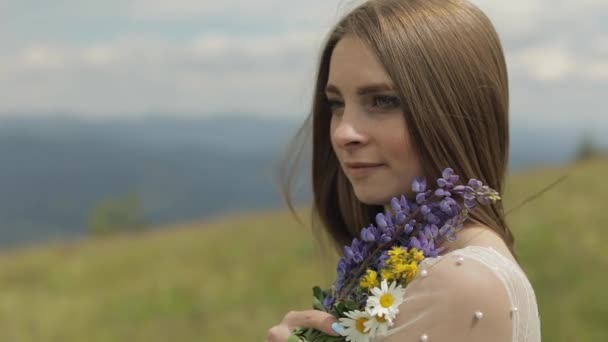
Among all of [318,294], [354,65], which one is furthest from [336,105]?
[318,294]

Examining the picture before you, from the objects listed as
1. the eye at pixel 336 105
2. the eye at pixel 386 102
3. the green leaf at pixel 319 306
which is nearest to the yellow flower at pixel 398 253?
the green leaf at pixel 319 306

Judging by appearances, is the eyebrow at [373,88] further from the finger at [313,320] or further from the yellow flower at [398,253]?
the finger at [313,320]

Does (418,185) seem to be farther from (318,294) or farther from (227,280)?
(227,280)

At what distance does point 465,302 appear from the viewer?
2.04 m

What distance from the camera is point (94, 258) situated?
17625mm

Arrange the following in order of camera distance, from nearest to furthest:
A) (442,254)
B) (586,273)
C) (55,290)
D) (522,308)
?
(522,308) → (442,254) → (586,273) → (55,290)

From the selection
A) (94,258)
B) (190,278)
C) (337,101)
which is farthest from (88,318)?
(337,101)

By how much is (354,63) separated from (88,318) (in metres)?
11.2

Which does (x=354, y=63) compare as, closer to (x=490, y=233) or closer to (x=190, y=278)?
(x=490, y=233)

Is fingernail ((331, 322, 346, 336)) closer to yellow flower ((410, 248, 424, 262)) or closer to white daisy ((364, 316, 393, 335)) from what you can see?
white daisy ((364, 316, 393, 335))

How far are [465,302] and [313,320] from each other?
550mm

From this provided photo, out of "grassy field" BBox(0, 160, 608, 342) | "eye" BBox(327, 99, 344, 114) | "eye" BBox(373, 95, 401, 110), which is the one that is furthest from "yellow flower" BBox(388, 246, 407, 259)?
"grassy field" BBox(0, 160, 608, 342)

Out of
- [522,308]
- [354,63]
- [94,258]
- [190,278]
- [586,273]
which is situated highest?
[354,63]

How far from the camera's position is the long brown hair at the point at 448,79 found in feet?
7.60
